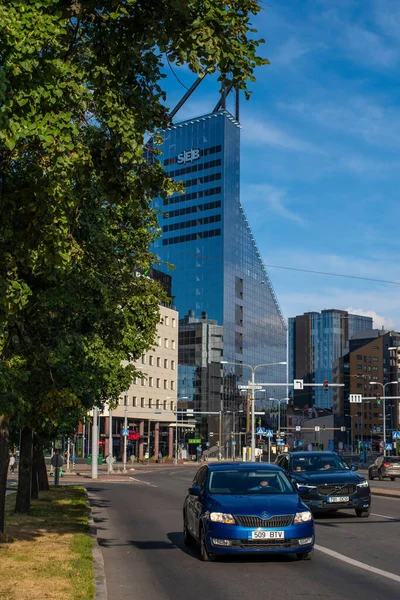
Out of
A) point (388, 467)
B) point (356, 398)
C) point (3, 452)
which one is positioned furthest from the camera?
point (356, 398)

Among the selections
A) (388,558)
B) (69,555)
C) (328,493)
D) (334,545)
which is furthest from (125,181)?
(328,493)

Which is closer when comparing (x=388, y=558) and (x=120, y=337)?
(x=388, y=558)

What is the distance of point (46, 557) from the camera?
42.2 ft

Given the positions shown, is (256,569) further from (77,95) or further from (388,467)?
→ (388,467)

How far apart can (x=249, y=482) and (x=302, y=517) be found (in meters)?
1.53

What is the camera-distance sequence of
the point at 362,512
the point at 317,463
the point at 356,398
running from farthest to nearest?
1. the point at 356,398
2. the point at 317,463
3. the point at 362,512

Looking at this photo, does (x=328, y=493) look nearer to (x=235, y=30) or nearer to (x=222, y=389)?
(x=235, y=30)

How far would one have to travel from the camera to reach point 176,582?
11031 mm

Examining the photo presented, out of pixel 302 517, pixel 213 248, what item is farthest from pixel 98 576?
A: pixel 213 248

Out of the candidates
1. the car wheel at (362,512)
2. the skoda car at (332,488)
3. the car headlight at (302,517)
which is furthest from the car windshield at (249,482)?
the car wheel at (362,512)

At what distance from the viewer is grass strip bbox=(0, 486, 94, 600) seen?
9.78m

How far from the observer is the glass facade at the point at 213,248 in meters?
150

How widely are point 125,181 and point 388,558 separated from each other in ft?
23.3

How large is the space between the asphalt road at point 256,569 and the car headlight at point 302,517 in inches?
24.9
